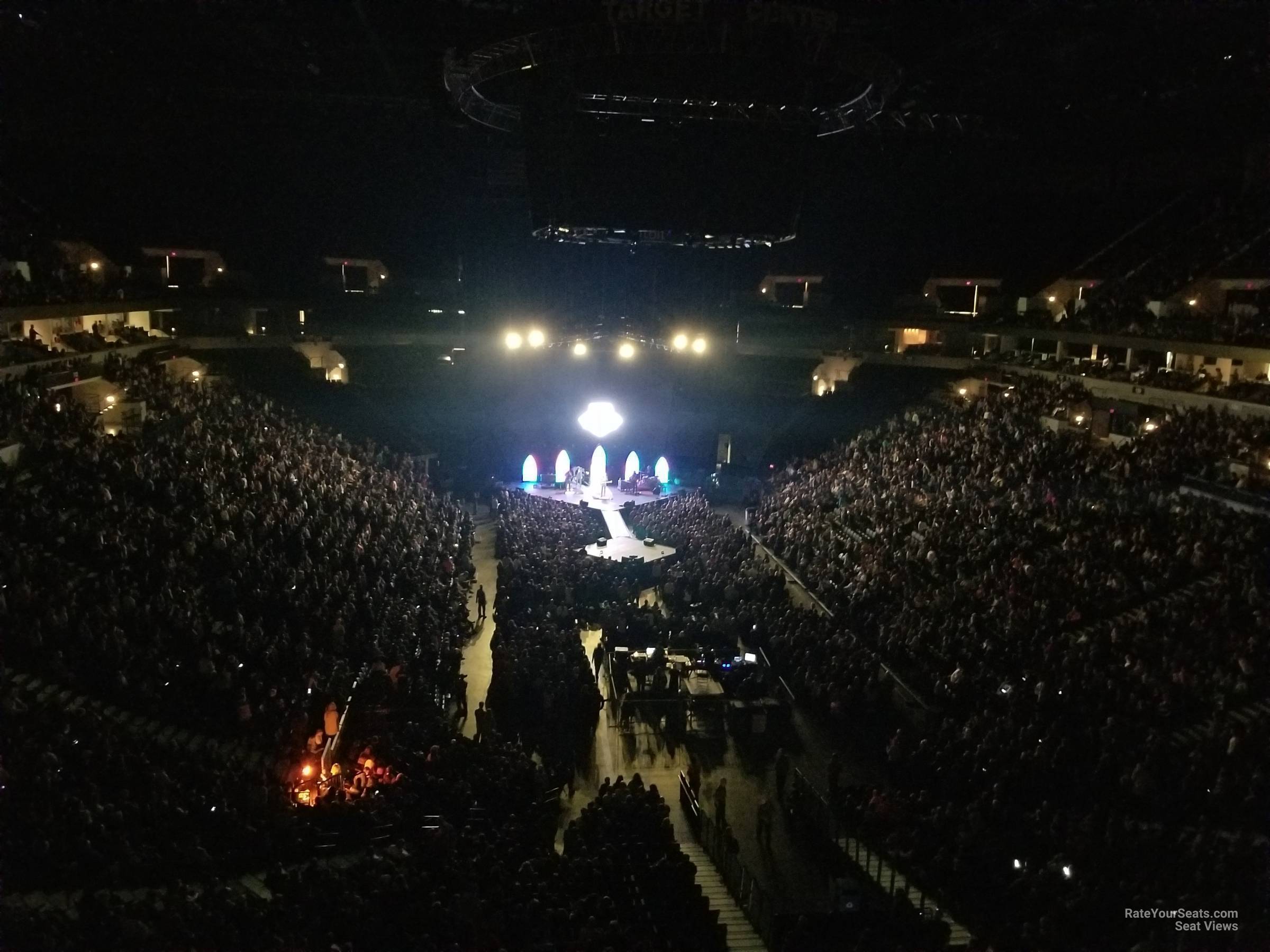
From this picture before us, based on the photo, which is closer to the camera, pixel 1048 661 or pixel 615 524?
pixel 1048 661

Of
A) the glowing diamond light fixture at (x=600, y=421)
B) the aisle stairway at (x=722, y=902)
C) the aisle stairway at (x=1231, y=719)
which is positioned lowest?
the aisle stairway at (x=722, y=902)

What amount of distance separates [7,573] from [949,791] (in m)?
14.7

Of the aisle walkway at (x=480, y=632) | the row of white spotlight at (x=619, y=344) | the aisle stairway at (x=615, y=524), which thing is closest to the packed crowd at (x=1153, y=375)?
the row of white spotlight at (x=619, y=344)

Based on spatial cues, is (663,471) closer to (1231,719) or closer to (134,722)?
(1231,719)

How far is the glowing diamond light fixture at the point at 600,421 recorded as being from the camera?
36.6 meters

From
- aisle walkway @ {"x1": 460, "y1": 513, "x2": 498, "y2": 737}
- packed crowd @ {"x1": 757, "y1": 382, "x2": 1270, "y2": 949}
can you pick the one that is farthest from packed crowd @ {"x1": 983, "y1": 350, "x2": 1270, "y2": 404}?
aisle walkway @ {"x1": 460, "y1": 513, "x2": 498, "y2": 737}

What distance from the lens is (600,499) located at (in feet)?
110

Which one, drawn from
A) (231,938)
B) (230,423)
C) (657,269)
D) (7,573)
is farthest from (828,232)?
(231,938)

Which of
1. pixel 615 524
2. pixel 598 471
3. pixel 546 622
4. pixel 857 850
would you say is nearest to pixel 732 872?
pixel 857 850

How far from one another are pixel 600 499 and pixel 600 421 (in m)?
4.47

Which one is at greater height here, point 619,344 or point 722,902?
point 619,344

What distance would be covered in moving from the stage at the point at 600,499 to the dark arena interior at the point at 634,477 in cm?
39

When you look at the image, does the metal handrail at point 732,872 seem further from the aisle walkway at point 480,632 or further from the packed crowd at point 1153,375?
the packed crowd at point 1153,375

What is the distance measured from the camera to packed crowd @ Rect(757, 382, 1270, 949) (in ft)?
35.1
